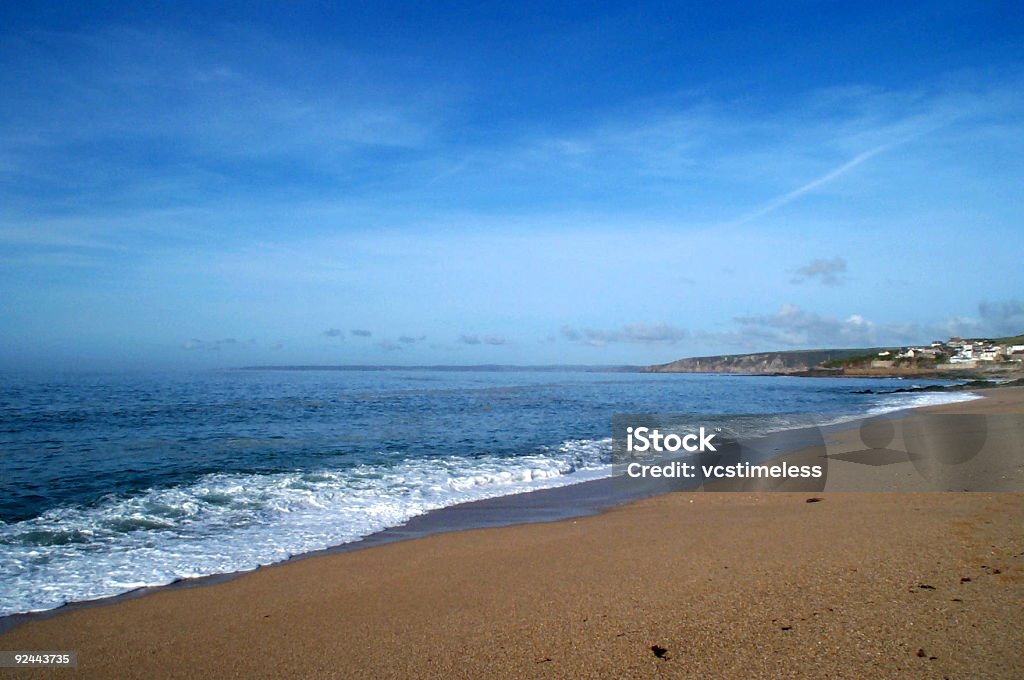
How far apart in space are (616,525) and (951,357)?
98024 millimetres

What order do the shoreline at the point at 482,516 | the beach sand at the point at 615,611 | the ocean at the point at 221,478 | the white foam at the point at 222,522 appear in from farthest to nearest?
1. the ocean at the point at 221,478
2. the white foam at the point at 222,522
3. the shoreline at the point at 482,516
4. the beach sand at the point at 615,611

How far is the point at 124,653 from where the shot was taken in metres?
4.59

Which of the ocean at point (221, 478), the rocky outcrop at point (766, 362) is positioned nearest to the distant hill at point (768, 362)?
the rocky outcrop at point (766, 362)

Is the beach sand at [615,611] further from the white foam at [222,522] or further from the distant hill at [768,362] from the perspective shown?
the distant hill at [768,362]

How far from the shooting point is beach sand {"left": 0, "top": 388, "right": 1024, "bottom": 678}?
3.94m

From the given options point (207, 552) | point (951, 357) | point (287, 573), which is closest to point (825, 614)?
point (287, 573)

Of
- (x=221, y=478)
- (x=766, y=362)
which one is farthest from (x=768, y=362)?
(x=221, y=478)

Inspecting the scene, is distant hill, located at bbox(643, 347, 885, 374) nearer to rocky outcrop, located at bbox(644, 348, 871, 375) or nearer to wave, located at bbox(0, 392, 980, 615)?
rocky outcrop, located at bbox(644, 348, 871, 375)

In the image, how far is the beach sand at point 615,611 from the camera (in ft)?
12.9

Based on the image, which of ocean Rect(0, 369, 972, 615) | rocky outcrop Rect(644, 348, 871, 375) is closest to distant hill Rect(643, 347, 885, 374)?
rocky outcrop Rect(644, 348, 871, 375)

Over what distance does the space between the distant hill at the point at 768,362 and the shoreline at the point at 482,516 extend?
10716cm

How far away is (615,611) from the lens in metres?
4.82

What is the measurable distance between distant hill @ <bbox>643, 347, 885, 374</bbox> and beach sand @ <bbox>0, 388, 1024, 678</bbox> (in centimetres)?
11144

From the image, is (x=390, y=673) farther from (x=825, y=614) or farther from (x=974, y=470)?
(x=974, y=470)
